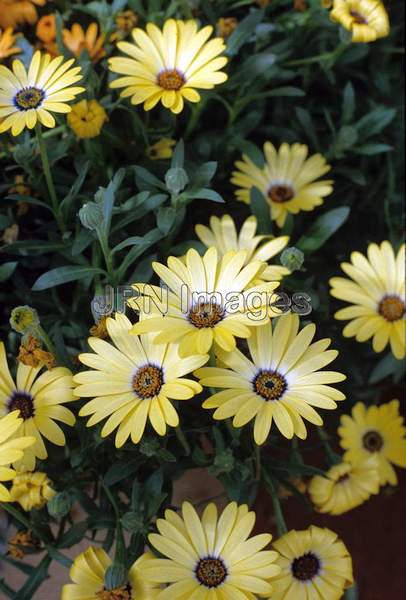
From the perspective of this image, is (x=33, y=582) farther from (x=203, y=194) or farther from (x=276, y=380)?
(x=203, y=194)

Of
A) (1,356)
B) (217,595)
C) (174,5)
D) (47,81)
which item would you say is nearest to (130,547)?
(217,595)

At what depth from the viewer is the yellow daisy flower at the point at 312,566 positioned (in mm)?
722

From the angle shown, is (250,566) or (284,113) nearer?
(250,566)

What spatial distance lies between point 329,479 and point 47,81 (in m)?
0.55

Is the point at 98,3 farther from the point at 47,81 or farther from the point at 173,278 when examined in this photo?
the point at 173,278

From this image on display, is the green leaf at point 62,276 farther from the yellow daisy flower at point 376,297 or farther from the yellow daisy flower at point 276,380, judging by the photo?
the yellow daisy flower at point 376,297

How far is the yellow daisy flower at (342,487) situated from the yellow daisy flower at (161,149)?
0.45m

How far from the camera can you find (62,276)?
78 cm

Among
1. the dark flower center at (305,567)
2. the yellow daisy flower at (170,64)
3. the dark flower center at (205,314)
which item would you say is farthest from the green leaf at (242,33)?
the dark flower center at (305,567)

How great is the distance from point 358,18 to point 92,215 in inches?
18.3

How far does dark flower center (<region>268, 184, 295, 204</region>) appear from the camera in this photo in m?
0.97

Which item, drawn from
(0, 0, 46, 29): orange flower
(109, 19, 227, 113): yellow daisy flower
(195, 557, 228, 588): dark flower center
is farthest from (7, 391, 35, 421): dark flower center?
(0, 0, 46, 29): orange flower

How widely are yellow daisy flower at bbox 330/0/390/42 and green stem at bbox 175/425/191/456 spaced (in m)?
0.53

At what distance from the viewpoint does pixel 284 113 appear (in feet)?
3.61
